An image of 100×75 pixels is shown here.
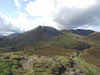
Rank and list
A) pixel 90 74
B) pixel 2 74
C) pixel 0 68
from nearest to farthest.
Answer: pixel 2 74
pixel 0 68
pixel 90 74

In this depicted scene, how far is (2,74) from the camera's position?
7112 centimetres

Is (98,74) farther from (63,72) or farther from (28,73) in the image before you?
(28,73)

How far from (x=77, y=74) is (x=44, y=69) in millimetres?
20785

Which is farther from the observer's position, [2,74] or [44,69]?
[44,69]

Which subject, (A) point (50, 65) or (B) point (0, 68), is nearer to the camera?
Answer: (B) point (0, 68)

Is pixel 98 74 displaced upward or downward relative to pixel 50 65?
downward

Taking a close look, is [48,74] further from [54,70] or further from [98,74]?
[98,74]

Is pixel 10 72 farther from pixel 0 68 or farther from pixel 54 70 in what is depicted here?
pixel 54 70

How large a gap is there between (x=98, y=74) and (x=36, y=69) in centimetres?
3955

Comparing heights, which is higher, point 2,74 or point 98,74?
point 2,74

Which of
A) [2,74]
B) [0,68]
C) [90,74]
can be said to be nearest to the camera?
[2,74]

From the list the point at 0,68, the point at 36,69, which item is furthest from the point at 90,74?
the point at 0,68

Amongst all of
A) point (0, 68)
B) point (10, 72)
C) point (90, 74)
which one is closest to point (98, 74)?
point (90, 74)

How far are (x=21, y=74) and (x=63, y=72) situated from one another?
2653cm
